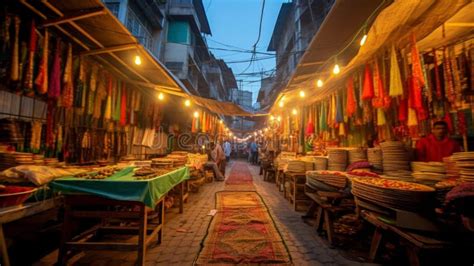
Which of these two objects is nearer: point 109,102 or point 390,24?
point 390,24

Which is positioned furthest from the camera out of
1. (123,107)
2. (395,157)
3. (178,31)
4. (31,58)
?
(178,31)

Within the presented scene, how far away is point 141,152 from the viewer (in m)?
8.10

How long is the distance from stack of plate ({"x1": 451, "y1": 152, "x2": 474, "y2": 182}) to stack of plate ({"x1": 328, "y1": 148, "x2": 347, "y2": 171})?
254cm

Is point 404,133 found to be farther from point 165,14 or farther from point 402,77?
point 165,14


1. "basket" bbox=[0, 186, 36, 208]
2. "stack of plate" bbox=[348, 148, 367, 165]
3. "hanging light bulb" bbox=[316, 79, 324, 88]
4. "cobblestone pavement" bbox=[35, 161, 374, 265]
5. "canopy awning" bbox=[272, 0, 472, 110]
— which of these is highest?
"canopy awning" bbox=[272, 0, 472, 110]

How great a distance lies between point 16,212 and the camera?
2467mm

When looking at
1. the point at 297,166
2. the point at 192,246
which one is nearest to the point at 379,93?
the point at 297,166

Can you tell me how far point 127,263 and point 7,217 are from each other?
153 cm

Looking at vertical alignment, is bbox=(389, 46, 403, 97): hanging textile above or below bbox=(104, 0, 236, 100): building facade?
below

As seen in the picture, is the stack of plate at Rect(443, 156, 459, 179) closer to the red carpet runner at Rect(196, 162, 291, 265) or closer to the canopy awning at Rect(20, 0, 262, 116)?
the red carpet runner at Rect(196, 162, 291, 265)

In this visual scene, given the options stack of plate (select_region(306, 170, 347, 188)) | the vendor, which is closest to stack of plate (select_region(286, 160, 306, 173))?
stack of plate (select_region(306, 170, 347, 188))

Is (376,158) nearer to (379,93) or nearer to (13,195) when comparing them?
(379,93)

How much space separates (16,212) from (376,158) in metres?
5.79

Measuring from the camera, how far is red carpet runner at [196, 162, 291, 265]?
10.1 feet
